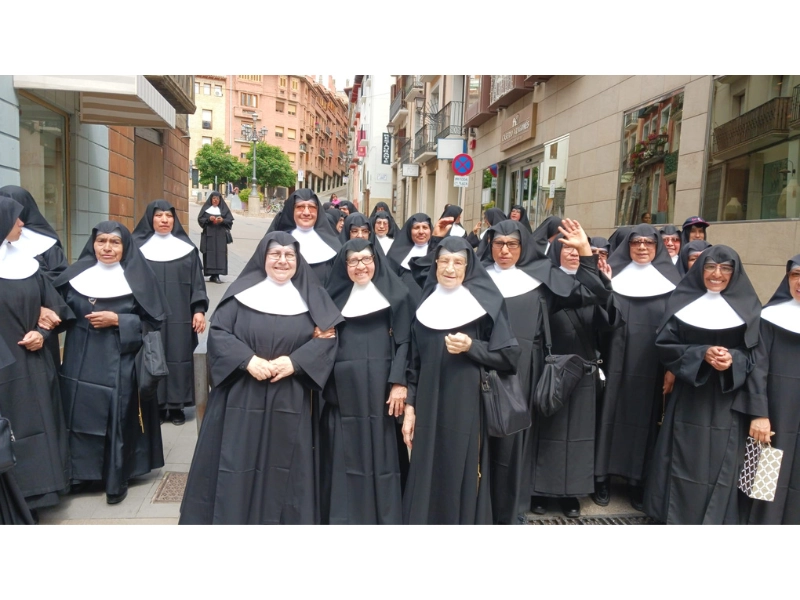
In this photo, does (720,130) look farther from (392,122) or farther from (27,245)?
(392,122)

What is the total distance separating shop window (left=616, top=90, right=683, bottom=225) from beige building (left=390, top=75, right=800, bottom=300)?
0.7 inches

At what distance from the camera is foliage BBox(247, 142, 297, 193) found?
196ft

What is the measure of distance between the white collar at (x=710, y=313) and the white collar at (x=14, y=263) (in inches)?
158

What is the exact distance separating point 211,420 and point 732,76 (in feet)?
22.5

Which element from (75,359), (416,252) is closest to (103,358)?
(75,359)

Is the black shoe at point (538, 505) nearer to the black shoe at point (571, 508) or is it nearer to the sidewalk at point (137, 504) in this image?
the black shoe at point (571, 508)

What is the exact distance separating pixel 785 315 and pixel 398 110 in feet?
116

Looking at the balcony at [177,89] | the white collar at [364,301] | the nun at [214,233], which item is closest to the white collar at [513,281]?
the white collar at [364,301]

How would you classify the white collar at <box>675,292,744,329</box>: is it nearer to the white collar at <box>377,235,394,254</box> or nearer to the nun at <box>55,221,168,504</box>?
the nun at <box>55,221,168,504</box>

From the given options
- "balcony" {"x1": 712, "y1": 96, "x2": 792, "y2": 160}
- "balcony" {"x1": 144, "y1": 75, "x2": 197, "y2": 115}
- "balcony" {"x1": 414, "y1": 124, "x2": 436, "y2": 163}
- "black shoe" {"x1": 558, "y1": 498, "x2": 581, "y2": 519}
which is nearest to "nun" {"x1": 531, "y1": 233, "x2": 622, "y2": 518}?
"black shoe" {"x1": 558, "y1": 498, "x2": 581, "y2": 519}

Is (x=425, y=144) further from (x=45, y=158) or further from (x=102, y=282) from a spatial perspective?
(x=102, y=282)

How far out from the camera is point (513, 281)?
3.89 meters

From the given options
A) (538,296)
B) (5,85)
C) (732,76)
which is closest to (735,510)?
(538,296)

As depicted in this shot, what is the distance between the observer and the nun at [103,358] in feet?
13.4
